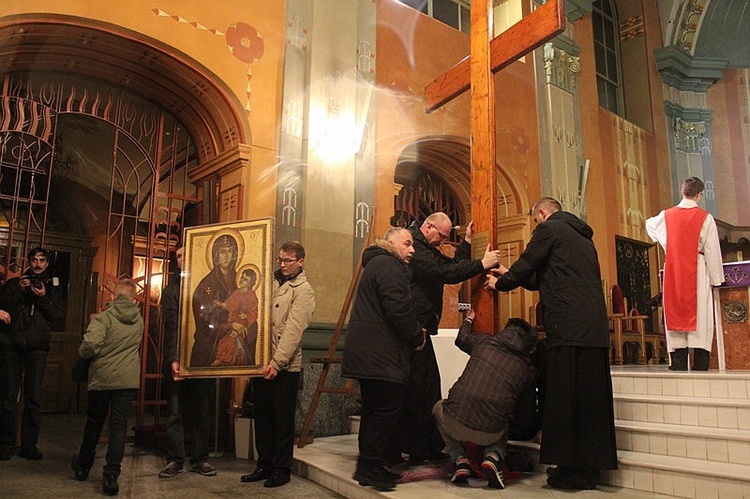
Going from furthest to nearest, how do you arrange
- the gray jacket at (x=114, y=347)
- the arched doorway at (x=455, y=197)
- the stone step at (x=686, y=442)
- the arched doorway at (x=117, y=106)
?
the arched doorway at (x=455, y=197), the arched doorway at (x=117, y=106), the gray jacket at (x=114, y=347), the stone step at (x=686, y=442)

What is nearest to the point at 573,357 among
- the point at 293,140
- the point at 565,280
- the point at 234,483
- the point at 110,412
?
the point at 565,280

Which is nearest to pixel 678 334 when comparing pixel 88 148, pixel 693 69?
pixel 88 148

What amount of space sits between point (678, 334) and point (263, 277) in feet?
11.6

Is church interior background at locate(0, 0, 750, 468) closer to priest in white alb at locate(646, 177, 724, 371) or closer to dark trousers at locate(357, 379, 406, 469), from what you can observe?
dark trousers at locate(357, 379, 406, 469)

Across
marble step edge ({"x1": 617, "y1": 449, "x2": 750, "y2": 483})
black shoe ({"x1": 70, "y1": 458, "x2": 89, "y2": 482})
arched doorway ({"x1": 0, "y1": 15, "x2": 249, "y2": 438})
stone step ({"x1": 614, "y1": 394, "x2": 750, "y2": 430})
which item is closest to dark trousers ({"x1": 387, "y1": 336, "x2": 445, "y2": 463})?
marble step edge ({"x1": 617, "y1": 449, "x2": 750, "y2": 483})

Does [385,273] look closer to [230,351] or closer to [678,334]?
[230,351]

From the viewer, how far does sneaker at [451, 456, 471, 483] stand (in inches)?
135

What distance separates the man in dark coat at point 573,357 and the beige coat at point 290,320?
1275 mm

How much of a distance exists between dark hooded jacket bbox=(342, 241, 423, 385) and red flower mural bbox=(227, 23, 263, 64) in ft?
10.7

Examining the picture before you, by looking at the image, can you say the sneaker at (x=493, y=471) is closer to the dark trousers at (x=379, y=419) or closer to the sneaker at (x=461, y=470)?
the sneaker at (x=461, y=470)

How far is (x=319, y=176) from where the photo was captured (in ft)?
20.2

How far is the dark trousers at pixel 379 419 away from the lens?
11.0 feet

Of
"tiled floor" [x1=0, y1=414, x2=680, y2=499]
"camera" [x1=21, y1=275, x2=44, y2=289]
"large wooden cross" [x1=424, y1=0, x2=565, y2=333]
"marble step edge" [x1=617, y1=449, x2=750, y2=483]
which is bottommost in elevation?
"tiled floor" [x1=0, y1=414, x2=680, y2=499]

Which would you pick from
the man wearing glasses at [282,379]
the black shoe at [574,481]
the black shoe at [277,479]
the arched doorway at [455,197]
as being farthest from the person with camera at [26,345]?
the arched doorway at [455,197]
